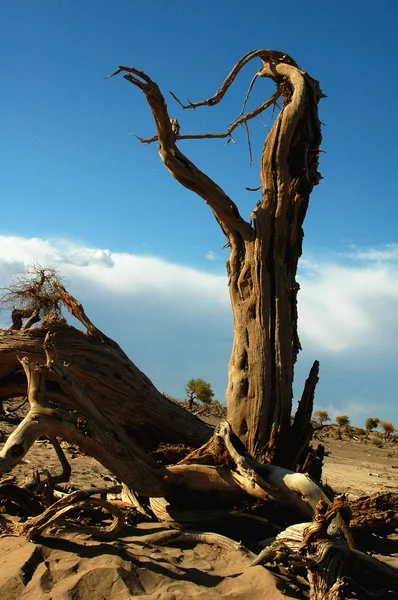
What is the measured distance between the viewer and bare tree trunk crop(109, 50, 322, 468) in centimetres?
656

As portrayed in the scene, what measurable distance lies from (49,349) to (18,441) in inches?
35.2

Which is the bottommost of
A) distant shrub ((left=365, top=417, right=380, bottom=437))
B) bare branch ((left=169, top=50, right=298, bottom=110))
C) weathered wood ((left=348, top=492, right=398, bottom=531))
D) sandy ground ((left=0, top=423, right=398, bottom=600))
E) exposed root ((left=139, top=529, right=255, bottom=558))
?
sandy ground ((left=0, top=423, right=398, bottom=600))

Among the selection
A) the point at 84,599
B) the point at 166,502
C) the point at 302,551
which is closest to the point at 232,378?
the point at 166,502

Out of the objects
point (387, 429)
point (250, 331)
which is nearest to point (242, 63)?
point (250, 331)

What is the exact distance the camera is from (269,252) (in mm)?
6996

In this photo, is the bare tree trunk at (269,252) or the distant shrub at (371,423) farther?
the distant shrub at (371,423)

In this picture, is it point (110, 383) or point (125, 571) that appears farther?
point (110, 383)

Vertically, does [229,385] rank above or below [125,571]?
above

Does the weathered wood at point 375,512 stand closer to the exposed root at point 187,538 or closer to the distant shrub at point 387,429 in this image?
the exposed root at point 187,538

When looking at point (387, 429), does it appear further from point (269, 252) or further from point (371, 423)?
point (269, 252)

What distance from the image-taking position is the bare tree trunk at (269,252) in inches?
258

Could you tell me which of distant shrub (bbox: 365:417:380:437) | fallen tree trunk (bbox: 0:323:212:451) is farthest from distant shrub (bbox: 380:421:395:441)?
fallen tree trunk (bbox: 0:323:212:451)

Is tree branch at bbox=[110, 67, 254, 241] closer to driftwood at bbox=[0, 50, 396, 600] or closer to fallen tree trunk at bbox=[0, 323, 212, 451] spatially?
driftwood at bbox=[0, 50, 396, 600]

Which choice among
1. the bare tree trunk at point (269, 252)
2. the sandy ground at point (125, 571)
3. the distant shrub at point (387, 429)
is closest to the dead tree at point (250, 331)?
the bare tree trunk at point (269, 252)
